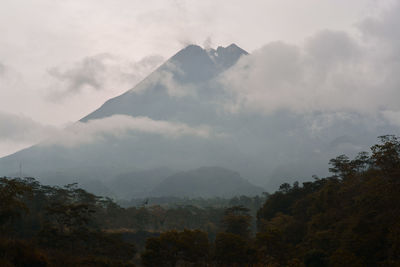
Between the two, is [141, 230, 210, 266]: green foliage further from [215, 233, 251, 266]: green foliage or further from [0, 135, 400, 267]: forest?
[215, 233, 251, 266]: green foliage

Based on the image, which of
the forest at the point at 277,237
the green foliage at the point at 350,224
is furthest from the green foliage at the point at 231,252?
the green foliage at the point at 350,224

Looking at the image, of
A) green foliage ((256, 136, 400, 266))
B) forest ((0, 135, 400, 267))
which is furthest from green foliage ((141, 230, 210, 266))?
green foliage ((256, 136, 400, 266))

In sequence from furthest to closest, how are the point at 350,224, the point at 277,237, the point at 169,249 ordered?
1. the point at 277,237
2. the point at 169,249
3. the point at 350,224

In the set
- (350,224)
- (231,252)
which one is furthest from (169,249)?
(350,224)

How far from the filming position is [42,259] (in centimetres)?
2194

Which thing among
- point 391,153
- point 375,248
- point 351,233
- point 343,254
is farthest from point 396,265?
point 391,153

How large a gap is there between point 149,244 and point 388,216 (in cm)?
2131

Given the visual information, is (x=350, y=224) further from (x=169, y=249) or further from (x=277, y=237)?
(x=169, y=249)

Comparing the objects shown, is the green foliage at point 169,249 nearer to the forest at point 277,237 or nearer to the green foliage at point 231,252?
the forest at point 277,237

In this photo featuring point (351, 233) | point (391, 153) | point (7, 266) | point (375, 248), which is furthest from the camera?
point (391, 153)

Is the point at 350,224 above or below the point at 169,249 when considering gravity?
above

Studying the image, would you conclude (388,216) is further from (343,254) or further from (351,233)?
(343,254)

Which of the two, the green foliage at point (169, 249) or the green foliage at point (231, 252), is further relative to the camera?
the green foliage at point (231, 252)

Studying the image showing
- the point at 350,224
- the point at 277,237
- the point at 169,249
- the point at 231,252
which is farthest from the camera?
the point at 277,237
